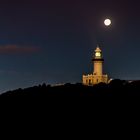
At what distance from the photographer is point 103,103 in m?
86.5

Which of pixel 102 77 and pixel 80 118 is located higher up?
pixel 102 77

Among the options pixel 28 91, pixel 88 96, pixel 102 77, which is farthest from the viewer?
pixel 102 77

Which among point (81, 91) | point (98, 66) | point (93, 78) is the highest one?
point (98, 66)

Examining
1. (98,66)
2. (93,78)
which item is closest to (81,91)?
(93,78)

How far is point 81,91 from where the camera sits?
99.0 metres

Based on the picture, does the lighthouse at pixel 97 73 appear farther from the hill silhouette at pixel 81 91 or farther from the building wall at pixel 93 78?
the hill silhouette at pixel 81 91

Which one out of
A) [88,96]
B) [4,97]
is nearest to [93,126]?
[88,96]

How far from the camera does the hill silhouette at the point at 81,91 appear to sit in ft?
307

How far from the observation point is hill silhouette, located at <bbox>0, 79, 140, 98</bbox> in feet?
307

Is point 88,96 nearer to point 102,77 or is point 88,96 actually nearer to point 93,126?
point 93,126

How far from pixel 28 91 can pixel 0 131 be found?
71.2 feet

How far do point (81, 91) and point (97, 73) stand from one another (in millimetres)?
50434

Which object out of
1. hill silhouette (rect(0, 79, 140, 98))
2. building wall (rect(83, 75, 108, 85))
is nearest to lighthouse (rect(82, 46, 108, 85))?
building wall (rect(83, 75, 108, 85))

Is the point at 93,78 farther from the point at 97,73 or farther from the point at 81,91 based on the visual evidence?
the point at 81,91
